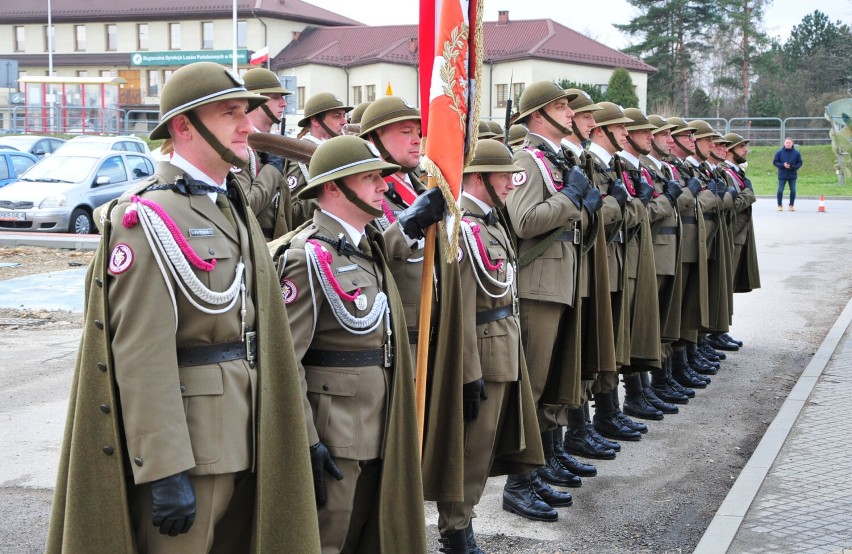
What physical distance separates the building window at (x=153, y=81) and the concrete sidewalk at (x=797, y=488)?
2686 inches

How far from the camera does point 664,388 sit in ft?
31.7

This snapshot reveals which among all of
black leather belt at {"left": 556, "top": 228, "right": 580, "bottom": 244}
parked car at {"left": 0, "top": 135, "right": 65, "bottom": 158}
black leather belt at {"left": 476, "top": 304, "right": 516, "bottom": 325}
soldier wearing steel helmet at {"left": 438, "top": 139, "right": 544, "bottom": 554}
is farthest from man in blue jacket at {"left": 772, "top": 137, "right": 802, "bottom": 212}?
black leather belt at {"left": 476, "top": 304, "right": 516, "bottom": 325}

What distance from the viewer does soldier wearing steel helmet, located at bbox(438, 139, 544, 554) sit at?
5491mm

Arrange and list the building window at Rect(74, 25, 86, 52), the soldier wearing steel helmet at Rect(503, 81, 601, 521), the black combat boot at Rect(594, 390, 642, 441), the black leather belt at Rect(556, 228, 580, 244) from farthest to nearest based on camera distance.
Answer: the building window at Rect(74, 25, 86, 52)
the black combat boot at Rect(594, 390, 642, 441)
the black leather belt at Rect(556, 228, 580, 244)
the soldier wearing steel helmet at Rect(503, 81, 601, 521)

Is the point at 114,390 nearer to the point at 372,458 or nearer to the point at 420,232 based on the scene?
the point at 372,458

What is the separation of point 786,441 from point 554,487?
188 cm

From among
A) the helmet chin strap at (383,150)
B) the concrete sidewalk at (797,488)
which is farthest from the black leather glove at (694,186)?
the helmet chin strap at (383,150)

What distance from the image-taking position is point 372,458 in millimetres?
4402

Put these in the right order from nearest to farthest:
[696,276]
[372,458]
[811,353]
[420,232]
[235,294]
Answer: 1. [235,294]
2. [372,458]
3. [420,232]
4. [696,276]
5. [811,353]

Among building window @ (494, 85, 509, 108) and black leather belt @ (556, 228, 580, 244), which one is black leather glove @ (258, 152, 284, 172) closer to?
black leather belt @ (556, 228, 580, 244)

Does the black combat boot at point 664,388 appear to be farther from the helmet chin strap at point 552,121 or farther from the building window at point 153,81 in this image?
the building window at point 153,81

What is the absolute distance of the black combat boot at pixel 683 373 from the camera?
10.1 m

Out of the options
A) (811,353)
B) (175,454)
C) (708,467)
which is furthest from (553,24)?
(175,454)

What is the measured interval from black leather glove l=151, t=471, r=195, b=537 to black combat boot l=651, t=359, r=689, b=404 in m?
6.70
